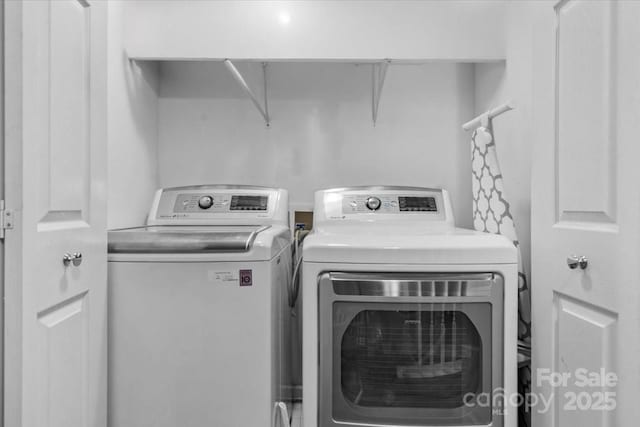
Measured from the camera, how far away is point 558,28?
119 cm

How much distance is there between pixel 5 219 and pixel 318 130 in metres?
1.57

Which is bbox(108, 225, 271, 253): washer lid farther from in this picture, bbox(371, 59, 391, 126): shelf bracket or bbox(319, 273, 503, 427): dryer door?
bbox(371, 59, 391, 126): shelf bracket

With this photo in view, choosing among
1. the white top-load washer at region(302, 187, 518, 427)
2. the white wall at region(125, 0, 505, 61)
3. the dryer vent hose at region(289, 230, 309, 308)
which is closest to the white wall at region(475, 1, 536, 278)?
the white wall at region(125, 0, 505, 61)

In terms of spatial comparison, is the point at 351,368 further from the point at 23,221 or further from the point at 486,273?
the point at 23,221

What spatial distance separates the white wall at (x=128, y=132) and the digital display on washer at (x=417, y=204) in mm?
1230

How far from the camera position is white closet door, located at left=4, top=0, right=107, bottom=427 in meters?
0.88

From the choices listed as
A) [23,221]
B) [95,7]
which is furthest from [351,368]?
[95,7]

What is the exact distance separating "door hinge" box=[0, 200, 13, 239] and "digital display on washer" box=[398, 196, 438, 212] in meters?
1.48

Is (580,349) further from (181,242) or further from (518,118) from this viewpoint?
(181,242)

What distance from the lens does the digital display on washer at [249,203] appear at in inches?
75.3

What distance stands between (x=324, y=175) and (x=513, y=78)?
1.01 meters

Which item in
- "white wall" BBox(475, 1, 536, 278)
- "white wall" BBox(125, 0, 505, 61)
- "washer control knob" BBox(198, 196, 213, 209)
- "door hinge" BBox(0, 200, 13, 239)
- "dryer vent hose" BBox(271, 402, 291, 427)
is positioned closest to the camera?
"door hinge" BBox(0, 200, 13, 239)

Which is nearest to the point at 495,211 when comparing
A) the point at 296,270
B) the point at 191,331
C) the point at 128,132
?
the point at 296,270

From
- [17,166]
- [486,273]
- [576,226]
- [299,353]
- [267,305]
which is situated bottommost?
[299,353]
